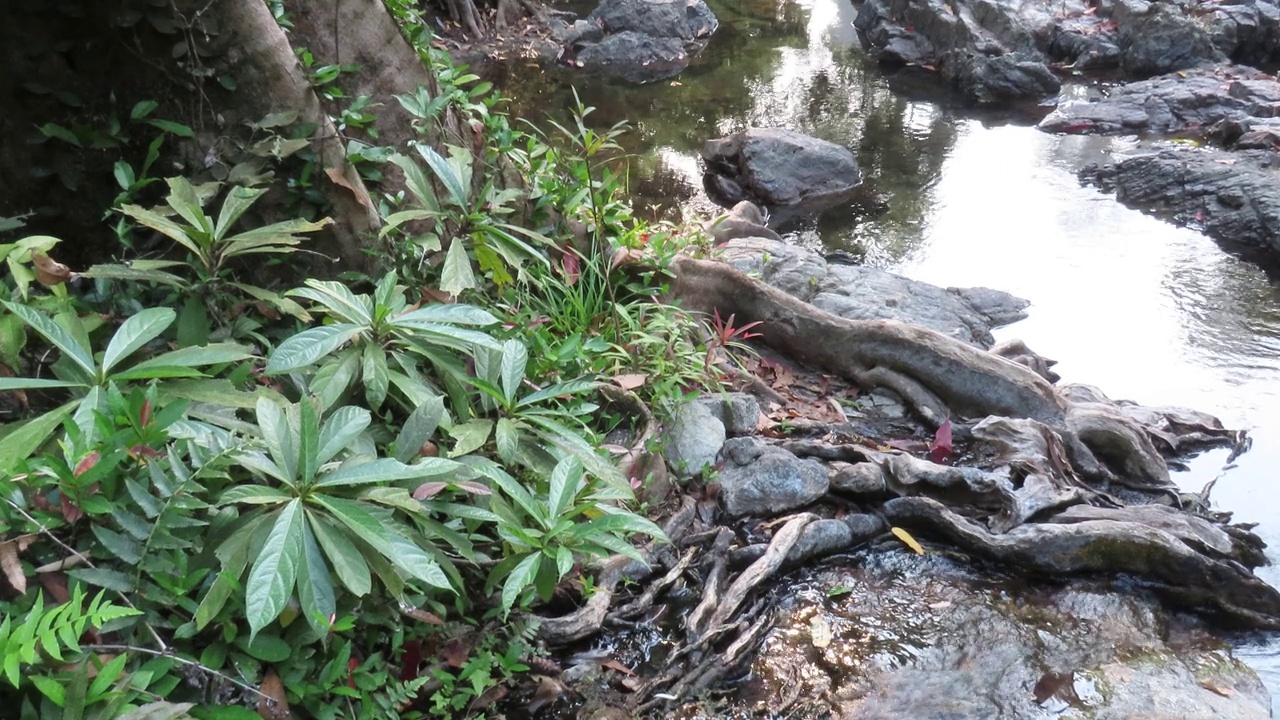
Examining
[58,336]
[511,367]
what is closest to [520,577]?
[511,367]

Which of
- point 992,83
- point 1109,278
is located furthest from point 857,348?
point 992,83

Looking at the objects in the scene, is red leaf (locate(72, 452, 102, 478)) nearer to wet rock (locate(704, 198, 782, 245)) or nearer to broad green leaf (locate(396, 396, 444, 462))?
broad green leaf (locate(396, 396, 444, 462))

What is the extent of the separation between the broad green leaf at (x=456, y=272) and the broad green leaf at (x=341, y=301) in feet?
1.22

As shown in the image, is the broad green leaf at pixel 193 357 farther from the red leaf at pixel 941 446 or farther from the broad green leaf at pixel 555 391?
the red leaf at pixel 941 446

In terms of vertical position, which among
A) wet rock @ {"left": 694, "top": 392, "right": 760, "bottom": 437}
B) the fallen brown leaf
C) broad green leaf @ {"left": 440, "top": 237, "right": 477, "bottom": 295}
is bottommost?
wet rock @ {"left": 694, "top": 392, "right": 760, "bottom": 437}

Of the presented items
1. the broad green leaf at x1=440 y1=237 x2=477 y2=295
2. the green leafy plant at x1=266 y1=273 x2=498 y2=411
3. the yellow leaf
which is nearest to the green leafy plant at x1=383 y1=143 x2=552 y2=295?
the broad green leaf at x1=440 y1=237 x2=477 y2=295

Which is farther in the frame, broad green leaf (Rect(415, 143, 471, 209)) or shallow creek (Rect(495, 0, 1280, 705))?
shallow creek (Rect(495, 0, 1280, 705))

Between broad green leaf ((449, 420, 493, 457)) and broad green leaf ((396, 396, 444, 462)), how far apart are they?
120 mm

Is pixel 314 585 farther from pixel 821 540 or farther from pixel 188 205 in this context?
pixel 821 540

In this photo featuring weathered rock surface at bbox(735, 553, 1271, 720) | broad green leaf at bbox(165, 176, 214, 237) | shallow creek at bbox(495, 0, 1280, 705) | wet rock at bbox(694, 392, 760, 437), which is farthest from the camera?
shallow creek at bbox(495, 0, 1280, 705)

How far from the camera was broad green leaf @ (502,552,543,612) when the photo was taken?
2.05 metres

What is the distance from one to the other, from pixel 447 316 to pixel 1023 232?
6.60 m

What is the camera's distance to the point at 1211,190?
7895mm

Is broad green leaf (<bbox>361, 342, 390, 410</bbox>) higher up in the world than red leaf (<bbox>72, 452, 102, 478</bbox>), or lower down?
lower down
